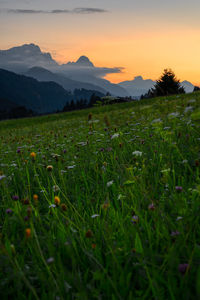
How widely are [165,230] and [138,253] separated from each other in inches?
11.4

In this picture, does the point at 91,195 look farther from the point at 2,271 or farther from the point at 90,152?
the point at 90,152

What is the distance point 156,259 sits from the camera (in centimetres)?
160

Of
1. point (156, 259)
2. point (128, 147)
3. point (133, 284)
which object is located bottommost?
point (133, 284)

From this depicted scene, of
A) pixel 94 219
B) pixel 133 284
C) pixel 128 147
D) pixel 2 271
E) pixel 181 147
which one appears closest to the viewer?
pixel 133 284

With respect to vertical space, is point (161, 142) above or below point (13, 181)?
above

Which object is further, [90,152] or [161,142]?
[90,152]

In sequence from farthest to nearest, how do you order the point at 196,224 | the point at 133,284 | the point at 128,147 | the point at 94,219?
the point at 128,147 → the point at 94,219 → the point at 196,224 → the point at 133,284

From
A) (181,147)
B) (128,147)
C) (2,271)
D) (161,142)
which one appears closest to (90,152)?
(128,147)

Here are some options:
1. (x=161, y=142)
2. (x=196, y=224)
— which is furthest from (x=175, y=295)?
(x=161, y=142)

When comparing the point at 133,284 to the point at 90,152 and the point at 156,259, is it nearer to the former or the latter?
the point at 156,259

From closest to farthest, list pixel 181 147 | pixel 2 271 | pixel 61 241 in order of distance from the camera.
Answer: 1. pixel 2 271
2. pixel 61 241
3. pixel 181 147

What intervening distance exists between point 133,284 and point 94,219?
881 millimetres

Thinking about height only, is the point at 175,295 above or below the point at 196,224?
below

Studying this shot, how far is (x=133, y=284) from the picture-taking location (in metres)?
1.53
